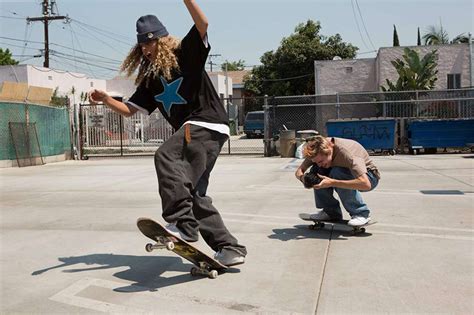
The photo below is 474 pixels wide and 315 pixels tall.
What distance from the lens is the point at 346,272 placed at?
13.1 ft

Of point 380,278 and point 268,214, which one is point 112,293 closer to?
point 380,278

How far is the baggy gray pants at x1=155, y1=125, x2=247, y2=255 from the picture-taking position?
11.8 ft

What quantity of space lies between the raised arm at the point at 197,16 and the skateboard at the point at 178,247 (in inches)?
54.7

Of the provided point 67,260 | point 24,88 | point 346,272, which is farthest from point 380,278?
point 24,88

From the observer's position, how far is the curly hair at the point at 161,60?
12.4 ft

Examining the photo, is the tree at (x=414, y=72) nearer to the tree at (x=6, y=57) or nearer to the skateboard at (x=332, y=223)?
the skateboard at (x=332, y=223)

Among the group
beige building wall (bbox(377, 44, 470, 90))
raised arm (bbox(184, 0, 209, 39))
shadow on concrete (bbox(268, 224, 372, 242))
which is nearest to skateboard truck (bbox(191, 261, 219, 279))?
shadow on concrete (bbox(268, 224, 372, 242))

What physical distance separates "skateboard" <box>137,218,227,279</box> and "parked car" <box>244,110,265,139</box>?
31.0 meters

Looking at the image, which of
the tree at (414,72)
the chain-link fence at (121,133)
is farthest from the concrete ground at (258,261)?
the tree at (414,72)

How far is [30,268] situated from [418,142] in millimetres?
15768

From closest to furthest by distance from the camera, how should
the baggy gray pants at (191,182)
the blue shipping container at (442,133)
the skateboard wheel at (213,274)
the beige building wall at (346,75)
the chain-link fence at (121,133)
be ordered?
the baggy gray pants at (191,182)
the skateboard wheel at (213,274)
the blue shipping container at (442,133)
the chain-link fence at (121,133)
the beige building wall at (346,75)

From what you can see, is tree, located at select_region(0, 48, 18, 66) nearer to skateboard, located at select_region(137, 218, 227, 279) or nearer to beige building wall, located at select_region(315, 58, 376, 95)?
beige building wall, located at select_region(315, 58, 376, 95)

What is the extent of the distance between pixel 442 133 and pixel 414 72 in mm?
7203

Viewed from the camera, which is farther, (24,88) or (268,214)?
(24,88)
